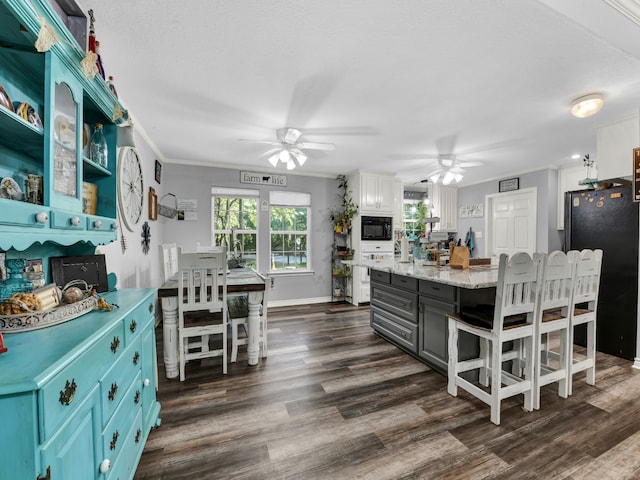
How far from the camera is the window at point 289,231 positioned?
4.99m

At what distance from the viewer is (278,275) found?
16.3ft

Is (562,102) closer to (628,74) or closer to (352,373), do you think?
(628,74)

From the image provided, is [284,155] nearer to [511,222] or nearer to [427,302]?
[427,302]

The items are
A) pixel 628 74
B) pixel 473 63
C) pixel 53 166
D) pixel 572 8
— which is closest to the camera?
pixel 53 166

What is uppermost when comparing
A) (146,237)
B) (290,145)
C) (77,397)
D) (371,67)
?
(371,67)

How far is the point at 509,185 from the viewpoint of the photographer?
519cm

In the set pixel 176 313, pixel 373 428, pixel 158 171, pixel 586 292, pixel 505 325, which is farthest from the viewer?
pixel 158 171

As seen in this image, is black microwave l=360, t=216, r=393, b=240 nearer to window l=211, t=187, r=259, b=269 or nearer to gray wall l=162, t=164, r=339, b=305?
gray wall l=162, t=164, r=339, b=305

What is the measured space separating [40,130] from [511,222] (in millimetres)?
6314

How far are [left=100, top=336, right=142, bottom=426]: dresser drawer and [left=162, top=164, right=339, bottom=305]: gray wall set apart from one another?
127 inches

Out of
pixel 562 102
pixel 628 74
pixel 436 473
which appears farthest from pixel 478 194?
pixel 436 473

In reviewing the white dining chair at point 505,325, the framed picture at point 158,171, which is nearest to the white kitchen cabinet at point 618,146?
A: the white dining chair at point 505,325

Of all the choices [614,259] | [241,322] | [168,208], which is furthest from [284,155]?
[614,259]

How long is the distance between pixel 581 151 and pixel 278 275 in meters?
4.97
